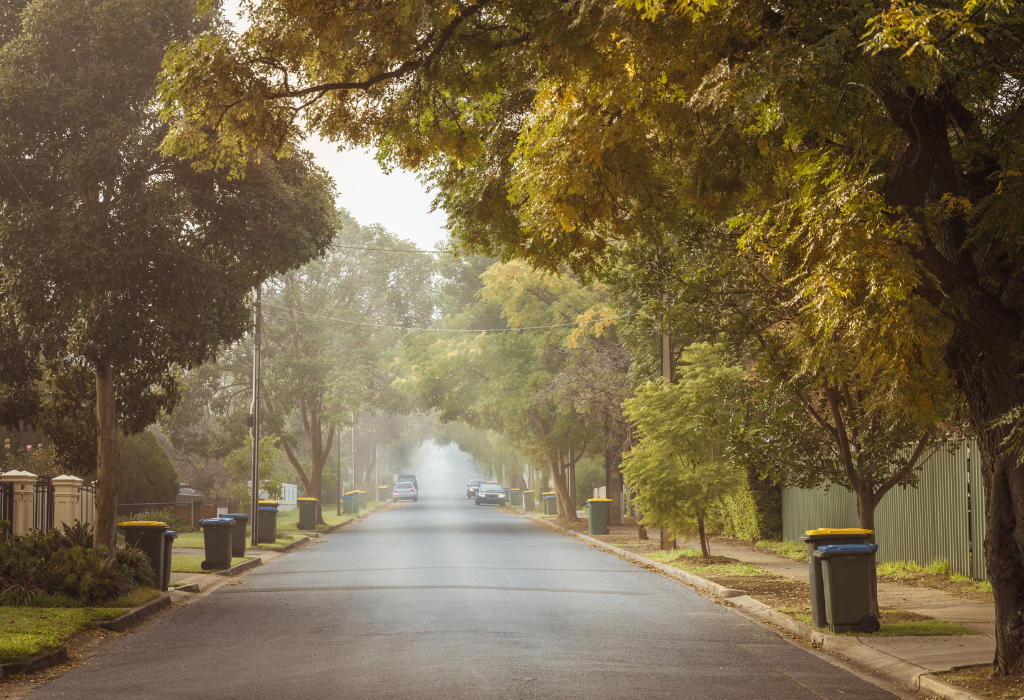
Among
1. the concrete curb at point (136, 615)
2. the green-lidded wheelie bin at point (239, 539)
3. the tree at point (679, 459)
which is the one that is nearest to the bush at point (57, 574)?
the concrete curb at point (136, 615)

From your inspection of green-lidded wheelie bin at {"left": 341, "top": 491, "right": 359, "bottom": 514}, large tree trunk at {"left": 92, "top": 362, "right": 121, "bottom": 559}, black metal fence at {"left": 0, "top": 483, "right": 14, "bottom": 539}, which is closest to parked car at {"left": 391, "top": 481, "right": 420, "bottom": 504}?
green-lidded wheelie bin at {"left": 341, "top": 491, "right": 359, "bottom": 514}

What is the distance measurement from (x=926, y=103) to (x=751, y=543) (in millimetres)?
18858

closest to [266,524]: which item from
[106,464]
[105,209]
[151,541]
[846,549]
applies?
[106,464]

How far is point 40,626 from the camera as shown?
1045cm

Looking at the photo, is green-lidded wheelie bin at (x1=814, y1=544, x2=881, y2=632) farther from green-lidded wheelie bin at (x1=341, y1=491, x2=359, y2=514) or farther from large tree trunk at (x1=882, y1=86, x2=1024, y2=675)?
green-lidded wheelie bin at (x1=341, y1=491, x2=359, y2=514)

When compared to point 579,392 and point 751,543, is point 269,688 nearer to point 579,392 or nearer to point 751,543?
point 751,543

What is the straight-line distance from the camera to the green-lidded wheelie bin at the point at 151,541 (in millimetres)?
14562

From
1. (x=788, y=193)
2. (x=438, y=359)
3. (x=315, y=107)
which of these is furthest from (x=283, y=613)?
(x=438, y=359)

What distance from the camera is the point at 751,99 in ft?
22.6

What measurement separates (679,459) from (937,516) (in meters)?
5.77

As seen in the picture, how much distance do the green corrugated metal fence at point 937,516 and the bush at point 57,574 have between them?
1154 cm

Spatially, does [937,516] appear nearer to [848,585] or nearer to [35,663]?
[848,585]

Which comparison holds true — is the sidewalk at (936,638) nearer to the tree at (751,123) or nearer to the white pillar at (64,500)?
the tree at (751,123)

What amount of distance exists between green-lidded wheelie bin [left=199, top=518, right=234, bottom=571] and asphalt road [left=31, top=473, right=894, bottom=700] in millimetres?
1568
